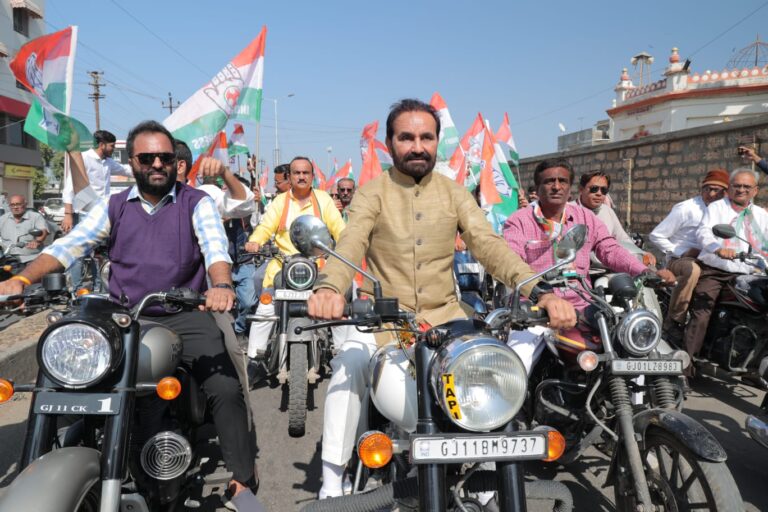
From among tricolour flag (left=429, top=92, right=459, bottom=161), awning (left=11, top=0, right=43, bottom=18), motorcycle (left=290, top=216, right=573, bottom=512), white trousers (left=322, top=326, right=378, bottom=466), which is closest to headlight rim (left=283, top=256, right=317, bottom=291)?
white trousers (left=322, top=326, right=378, bottom=466)

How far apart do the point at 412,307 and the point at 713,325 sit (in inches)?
140

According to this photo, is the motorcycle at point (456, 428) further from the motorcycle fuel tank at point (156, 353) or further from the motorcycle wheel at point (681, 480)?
the motorcycle fuel tank at point (156, 353)

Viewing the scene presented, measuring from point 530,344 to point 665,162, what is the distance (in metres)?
10.5

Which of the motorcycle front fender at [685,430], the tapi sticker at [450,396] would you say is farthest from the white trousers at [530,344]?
the tapi sticker at [450,396]

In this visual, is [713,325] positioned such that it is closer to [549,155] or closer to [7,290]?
[7,290]

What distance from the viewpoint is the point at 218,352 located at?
289cm

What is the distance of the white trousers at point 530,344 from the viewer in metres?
3.23

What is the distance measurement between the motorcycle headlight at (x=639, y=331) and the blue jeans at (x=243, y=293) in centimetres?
456

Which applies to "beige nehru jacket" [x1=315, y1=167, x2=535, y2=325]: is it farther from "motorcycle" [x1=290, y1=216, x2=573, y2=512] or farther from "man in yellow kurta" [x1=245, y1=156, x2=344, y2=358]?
"man in yellow kurta" [x1=245, y1=156, x2=344, y2=358]

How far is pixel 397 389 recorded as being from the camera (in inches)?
79.0

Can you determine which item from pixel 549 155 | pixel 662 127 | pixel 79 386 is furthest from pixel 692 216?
pixel 662 127

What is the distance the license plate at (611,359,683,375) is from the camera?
100 inches

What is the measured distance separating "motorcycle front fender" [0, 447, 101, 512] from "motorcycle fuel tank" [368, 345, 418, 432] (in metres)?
1.01

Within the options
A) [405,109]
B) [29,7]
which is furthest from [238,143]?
[29,7]
